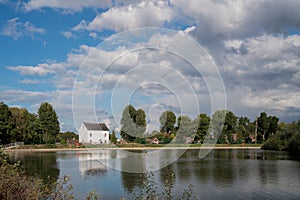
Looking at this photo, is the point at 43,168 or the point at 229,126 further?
the point at 229,126

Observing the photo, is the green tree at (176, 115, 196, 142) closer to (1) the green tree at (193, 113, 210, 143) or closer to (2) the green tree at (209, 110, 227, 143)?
(1) the green tree at (193, 113, 210, 143)

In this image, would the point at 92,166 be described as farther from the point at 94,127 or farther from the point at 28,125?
the point at 94,127

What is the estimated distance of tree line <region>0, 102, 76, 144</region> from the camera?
5194 cm

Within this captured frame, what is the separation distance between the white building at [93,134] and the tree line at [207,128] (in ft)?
20.1

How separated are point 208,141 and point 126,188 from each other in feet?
195

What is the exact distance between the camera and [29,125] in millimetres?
59500

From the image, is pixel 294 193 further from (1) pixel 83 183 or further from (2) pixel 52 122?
(2) pixel 52 122

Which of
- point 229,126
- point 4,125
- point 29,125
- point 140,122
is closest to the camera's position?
point 4,125

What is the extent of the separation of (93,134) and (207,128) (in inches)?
986

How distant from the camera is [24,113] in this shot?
205 feet

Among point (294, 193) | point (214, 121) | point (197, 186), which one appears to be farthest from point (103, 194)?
point (214, 121)

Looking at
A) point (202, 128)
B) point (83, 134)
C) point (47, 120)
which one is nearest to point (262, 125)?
point (202, 128)

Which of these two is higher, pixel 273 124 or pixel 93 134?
pixel 273 124

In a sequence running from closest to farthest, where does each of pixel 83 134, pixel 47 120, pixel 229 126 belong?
pixel 47 120 → pixel 83 134 → pixel 229 126
